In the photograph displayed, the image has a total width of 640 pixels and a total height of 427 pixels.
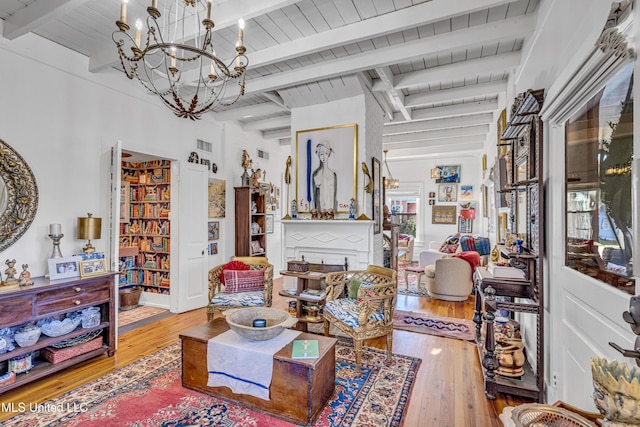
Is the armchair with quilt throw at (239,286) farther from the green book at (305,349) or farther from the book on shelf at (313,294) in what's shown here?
the green book at (305,349)

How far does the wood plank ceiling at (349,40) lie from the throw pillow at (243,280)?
2.29 metres

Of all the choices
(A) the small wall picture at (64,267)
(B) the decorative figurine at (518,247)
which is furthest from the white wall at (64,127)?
(B) the decorative figurine at (518,247)

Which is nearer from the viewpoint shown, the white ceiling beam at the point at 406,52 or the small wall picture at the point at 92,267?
the white ceiling beam at the point at 406,52

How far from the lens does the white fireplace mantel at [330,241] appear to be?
4.01m

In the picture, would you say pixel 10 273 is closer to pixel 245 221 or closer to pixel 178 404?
pixel 178 404

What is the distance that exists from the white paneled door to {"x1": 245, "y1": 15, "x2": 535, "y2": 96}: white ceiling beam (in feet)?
5.35

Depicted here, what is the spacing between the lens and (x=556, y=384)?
2080 mm

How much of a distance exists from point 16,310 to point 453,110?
5.71m

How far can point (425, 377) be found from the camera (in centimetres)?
268

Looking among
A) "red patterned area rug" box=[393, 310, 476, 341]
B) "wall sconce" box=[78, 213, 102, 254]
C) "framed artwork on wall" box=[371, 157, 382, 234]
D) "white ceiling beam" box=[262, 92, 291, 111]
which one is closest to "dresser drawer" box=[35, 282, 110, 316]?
"wall sconce" box=[78, 213, 102, 254]

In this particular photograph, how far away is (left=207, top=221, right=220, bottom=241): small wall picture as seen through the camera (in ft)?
16.6

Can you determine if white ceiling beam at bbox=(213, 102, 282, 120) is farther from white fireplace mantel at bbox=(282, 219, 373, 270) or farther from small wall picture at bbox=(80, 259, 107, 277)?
small wall picture at bbox=(80, 259, 107, 277)

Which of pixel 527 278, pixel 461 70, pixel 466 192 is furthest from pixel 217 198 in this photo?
pixel 466 192

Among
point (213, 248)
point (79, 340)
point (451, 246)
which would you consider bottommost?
point (79, 340)
